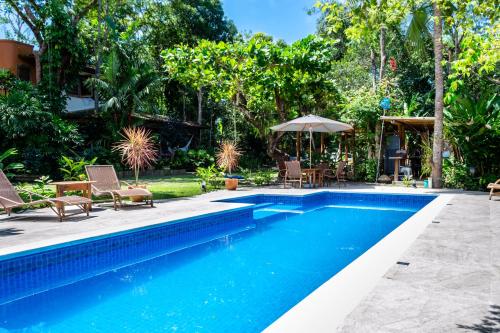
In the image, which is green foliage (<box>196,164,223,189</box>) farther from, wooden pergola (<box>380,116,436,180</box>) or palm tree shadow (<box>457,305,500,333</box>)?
palm tree shadow (<box>457,305,500,333</box>)

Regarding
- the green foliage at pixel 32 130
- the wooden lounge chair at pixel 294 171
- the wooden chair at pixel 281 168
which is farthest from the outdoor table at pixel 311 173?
the green foliage at pixel 32 130

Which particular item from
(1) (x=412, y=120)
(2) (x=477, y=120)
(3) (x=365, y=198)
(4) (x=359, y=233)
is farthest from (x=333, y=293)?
(1) (x=412, y=120)

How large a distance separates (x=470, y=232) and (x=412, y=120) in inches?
424

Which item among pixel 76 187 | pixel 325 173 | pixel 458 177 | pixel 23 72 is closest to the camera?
pixel 76 187

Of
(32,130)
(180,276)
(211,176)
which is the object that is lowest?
(180,276)

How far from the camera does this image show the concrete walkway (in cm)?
261

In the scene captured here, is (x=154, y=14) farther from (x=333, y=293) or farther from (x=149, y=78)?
(x=333, y=293)

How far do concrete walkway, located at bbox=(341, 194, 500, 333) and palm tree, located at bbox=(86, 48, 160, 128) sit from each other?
18.6m

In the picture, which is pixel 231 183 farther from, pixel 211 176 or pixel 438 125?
pixel 438 125

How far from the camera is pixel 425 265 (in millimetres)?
4008

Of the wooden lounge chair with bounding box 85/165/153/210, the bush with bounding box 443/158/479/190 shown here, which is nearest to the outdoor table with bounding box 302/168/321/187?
the bush with bounding box 443/158/479/190

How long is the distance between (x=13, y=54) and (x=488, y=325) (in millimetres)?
25643

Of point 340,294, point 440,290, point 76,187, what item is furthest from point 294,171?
point 340,294

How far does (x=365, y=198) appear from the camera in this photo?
12195mm
